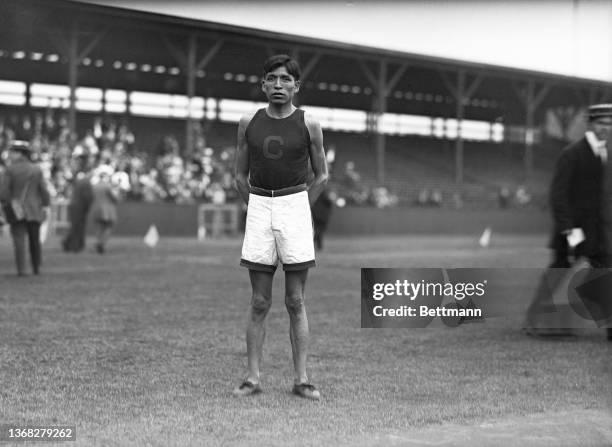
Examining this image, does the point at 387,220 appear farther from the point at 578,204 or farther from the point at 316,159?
the point at 316,159

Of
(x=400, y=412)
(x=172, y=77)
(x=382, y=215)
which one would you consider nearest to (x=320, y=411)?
(x=400, y=412)

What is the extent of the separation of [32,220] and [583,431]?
9596 mm

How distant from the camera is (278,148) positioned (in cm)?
492

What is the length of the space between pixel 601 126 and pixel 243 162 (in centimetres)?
274

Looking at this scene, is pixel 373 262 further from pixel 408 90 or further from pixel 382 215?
pixel 408 90

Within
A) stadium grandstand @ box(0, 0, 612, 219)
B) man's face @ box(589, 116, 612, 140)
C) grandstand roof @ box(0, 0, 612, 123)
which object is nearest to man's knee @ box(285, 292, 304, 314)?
man's face @ box(589, 116, 612, 140)

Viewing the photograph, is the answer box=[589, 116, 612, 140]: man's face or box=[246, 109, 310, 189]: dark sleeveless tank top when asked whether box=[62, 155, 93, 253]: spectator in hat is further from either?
box=[246, 109, 310, 189]: dark sleeveless tank top

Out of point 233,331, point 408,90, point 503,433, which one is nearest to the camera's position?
point 503,433

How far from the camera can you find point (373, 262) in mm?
16797

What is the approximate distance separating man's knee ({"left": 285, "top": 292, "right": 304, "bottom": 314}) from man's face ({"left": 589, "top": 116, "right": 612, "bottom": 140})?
2133 mm

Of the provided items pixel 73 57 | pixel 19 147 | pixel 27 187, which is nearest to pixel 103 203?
pixel 19 147

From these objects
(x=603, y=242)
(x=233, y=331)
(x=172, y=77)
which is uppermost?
(x=172, y=77)

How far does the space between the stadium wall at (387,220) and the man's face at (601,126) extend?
65.4 feet

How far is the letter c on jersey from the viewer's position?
16.1 feet
